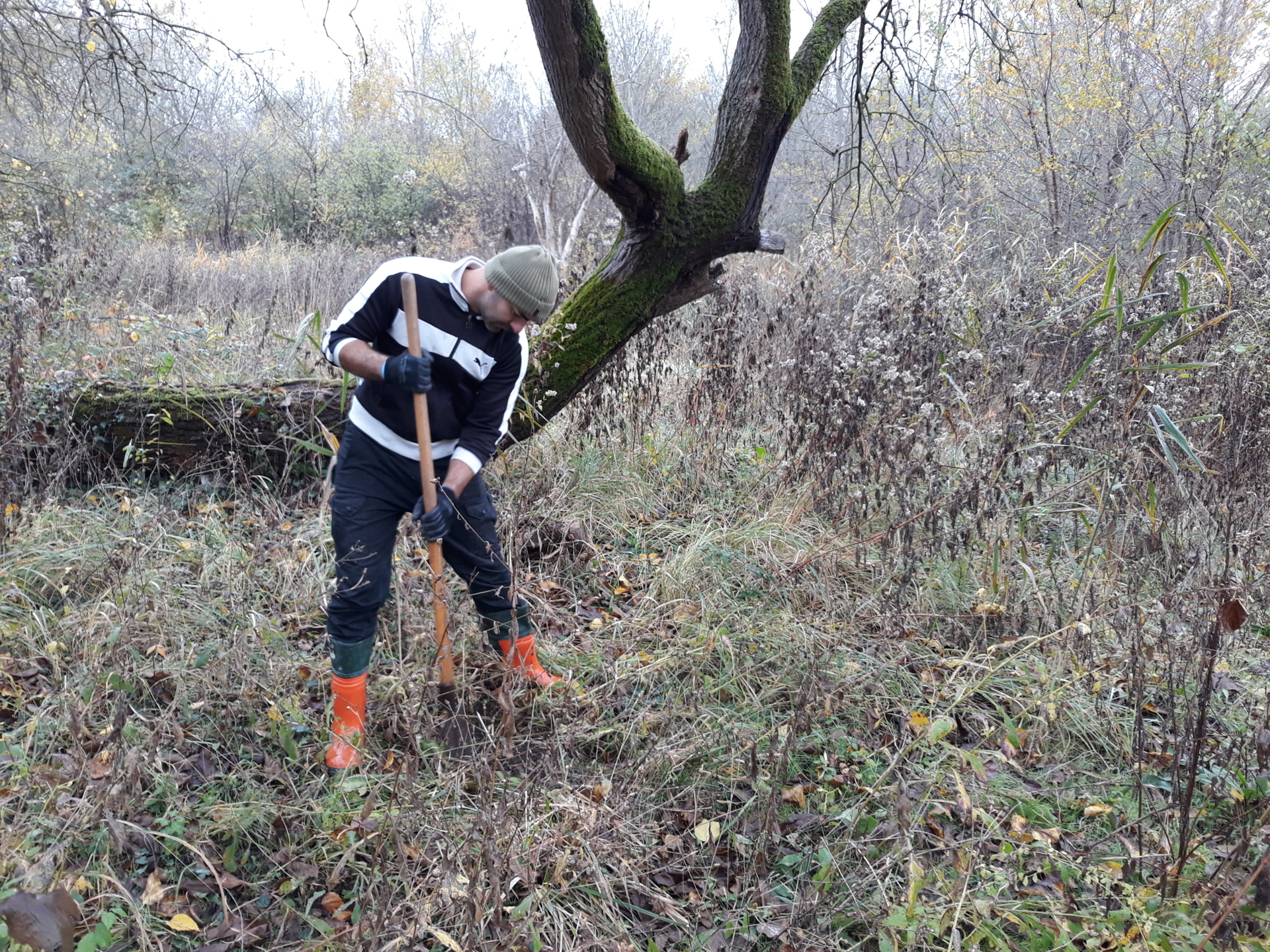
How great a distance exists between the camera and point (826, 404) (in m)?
4.12

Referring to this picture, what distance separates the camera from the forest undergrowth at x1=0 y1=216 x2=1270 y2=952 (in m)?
2.06

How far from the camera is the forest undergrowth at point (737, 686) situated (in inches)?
81.3

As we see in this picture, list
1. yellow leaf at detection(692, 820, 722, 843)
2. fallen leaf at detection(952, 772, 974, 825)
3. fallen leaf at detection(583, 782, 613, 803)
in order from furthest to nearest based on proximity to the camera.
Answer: fallen leaf at detection(583, 782, 613, 803), yellow leaf at detection(692, 820, 722, 843), fallen leaf at detection(952, 772, 974, 825)

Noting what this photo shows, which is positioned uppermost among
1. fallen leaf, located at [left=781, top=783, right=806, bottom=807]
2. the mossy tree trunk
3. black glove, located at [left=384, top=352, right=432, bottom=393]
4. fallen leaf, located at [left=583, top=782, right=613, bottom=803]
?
the mossy tree trunk

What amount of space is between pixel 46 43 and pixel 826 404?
955 centimetres

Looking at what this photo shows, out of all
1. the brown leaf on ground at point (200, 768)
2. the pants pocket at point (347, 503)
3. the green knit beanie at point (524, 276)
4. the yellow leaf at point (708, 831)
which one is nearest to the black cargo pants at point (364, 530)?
the pants pocket at point (347, 503)

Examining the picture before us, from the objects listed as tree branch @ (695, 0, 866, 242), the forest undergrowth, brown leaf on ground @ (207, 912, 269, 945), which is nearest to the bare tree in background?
the forest undergrowth

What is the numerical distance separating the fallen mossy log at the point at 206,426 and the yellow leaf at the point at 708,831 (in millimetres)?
2830

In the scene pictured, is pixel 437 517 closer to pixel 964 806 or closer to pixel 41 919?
pixel 41 919

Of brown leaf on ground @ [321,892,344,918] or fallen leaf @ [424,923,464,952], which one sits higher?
fallen leaf @ [424,923,464,952]

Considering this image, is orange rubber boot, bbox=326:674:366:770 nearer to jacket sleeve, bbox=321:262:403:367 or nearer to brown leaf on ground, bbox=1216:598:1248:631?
jacket sleeve, bbox=321:262:403:367

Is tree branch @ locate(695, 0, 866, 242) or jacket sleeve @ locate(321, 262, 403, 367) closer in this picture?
jacket sleeve @ locate(321, 262, 403, 367)

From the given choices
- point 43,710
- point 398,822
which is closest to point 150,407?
point 43,710

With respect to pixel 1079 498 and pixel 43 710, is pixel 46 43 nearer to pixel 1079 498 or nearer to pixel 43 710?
pixel 43 710
